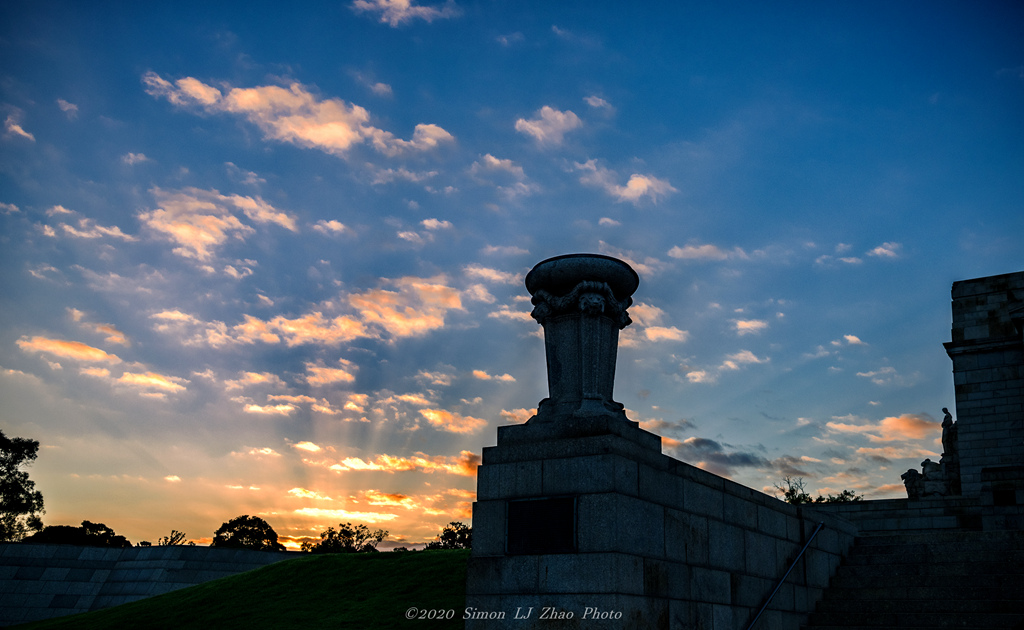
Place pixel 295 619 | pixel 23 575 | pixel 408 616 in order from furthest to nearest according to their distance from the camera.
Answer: pixel 23 575
pixel 295 619
pixel 408 616

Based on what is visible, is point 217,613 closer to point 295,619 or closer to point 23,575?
point 295,619

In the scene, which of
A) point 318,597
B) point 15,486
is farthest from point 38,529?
point 318,597

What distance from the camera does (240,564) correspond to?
27.7 meters

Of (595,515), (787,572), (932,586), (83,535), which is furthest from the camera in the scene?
(83,535)

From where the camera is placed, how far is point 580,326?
1012 centimetres

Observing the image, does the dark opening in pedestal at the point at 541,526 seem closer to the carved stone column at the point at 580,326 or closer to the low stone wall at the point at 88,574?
the carved stone column at the point at 580,326

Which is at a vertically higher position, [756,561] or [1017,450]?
[1017,450]

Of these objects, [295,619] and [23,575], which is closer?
[295,619]

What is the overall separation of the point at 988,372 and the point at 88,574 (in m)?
35.1

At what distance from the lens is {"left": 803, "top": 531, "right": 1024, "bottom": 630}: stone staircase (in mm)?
10781

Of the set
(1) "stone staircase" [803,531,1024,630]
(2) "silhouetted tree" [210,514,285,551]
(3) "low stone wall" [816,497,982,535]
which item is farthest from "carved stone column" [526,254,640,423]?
(2) "silhouetted tree" [210,514,285,551]

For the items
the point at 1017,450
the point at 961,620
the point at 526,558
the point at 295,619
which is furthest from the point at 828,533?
the point at 1017,450

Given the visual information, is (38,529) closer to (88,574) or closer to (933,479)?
(88,574)

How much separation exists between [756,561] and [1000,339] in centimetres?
2495
